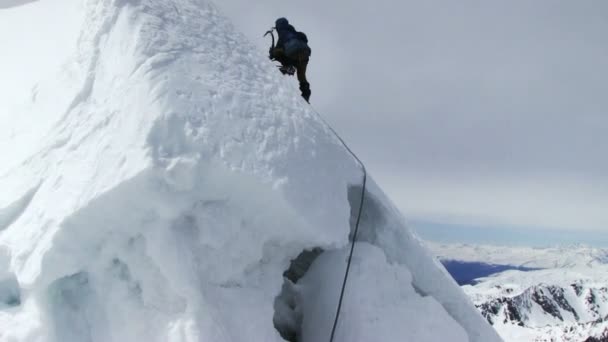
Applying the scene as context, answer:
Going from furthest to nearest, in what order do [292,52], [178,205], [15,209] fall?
[292,52], [15,209], [178,205]

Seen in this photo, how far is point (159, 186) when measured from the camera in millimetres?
4520

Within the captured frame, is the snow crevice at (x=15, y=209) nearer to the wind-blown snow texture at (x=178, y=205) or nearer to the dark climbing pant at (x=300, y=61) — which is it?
the wind-blown snow texture at (x=178, y=205)

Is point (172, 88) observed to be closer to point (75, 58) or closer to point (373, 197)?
point (75, 58)

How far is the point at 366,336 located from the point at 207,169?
268cm

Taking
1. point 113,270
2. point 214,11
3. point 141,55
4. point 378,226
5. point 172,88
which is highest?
point 214,11

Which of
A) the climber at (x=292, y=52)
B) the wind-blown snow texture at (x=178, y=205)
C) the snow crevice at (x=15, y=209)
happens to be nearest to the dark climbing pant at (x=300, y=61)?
the climber at (x=292, y=52)

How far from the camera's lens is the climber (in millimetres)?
8852

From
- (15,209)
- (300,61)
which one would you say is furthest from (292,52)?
(15,209)

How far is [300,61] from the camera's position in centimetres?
892

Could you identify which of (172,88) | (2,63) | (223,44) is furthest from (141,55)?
(2,63)

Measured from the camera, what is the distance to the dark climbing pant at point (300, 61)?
8.87m

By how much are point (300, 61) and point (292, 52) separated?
0.22m

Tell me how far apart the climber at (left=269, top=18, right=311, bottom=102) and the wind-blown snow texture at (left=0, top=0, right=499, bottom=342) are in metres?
2.32

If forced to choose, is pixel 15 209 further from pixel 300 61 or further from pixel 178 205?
pixel 300 61
